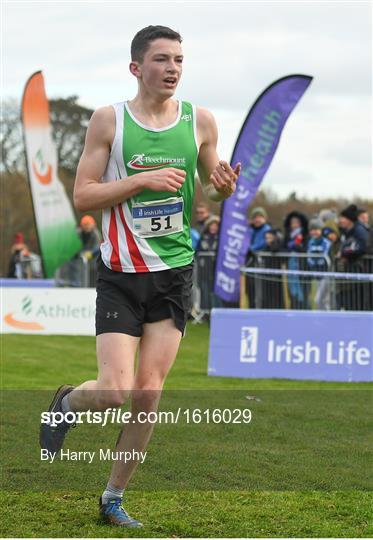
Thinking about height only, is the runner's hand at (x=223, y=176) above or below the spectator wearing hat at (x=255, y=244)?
above

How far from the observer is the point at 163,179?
5203 mm

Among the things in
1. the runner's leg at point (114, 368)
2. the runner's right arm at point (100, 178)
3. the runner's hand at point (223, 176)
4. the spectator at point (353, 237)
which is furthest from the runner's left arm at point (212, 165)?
the spectator at point (353, 237)

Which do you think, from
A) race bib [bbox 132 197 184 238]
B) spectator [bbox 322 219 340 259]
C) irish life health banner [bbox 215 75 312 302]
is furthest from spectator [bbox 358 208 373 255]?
race bib [bbox 132 197 184 238]

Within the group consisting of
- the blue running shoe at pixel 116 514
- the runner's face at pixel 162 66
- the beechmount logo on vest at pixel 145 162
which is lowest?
the blue running shoe at pixel 116 514

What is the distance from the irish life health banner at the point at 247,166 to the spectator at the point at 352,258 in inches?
64.9

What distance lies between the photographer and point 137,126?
5.36m

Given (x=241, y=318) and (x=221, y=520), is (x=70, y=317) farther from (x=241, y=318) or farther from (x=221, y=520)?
(x=221, y=520)

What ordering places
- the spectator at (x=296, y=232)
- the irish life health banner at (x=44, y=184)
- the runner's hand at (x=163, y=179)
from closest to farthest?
the runner's hand at (x=163, y=179) → the spectator at (x=296, y=232) → the irish life health banner at (x=44, y=184)

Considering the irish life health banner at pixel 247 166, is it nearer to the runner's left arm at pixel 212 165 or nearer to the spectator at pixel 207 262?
the spectator at pixel 207 262

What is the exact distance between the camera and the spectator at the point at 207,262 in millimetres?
19641

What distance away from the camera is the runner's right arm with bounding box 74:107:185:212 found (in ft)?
17.1

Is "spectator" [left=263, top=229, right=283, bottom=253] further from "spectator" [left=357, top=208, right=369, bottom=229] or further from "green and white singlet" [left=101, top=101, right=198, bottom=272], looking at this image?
"green and white singlet" [left=101, top=101, right=198, bottom=272]

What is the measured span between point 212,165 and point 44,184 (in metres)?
16.7

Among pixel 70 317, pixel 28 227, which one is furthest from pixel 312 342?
pixel 28 227
